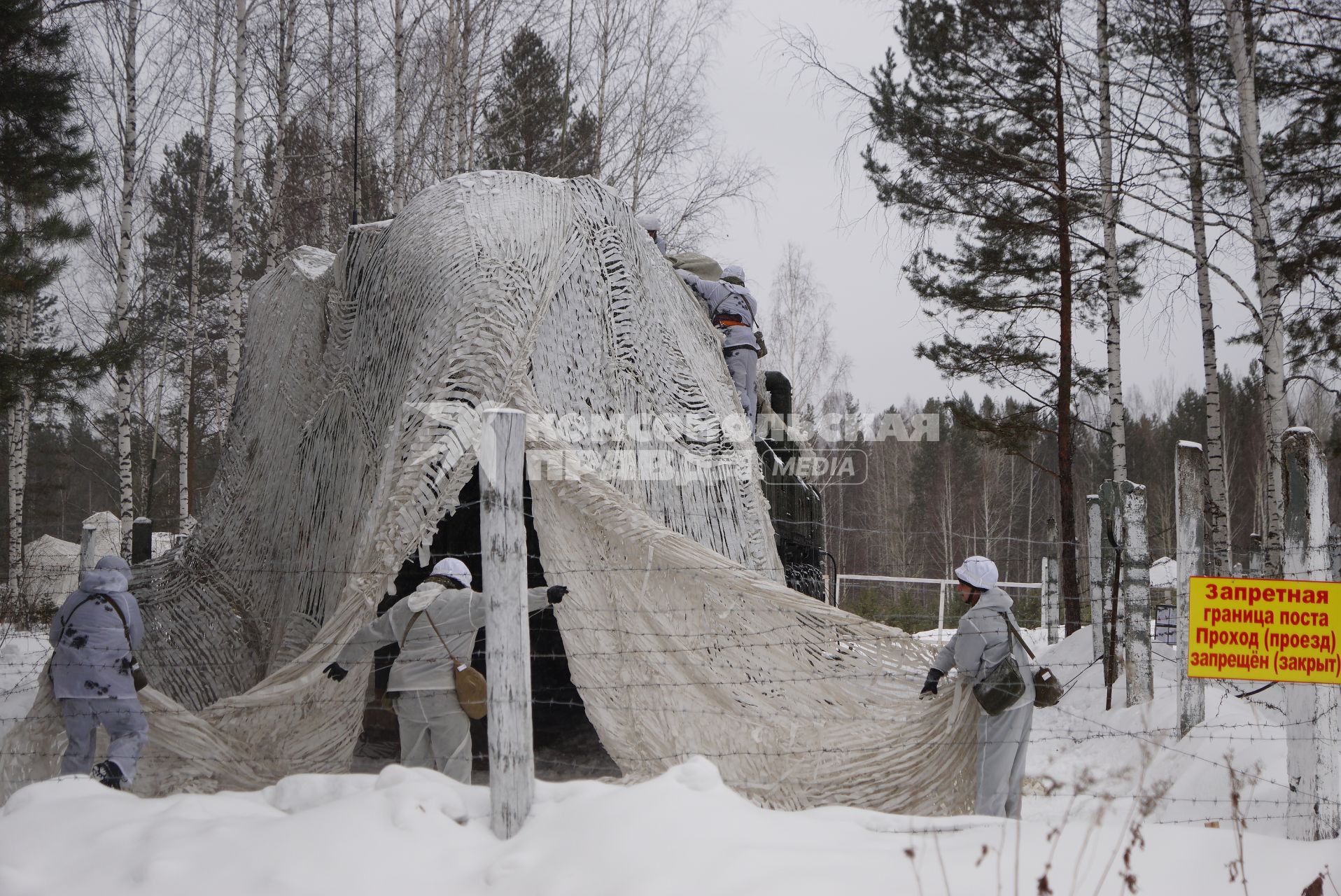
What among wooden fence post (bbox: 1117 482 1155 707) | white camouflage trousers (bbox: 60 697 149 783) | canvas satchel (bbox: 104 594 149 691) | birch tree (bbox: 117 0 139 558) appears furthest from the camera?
birch tree (bbox: 117 0 139 558)

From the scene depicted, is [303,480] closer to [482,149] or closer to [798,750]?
[798,750]

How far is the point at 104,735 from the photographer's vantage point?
4793 mm

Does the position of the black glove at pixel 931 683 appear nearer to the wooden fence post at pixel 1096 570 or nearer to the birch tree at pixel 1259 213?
the wooden fence post at pixel 1096 570

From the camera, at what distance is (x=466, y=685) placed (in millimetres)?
4195

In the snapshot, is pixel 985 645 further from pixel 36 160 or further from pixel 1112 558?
pixel 36 160

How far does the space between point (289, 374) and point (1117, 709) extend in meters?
6.00

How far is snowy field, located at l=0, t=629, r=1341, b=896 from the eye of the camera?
2.71 metres

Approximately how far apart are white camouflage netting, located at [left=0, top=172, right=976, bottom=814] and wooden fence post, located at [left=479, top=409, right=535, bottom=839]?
0.71 metres

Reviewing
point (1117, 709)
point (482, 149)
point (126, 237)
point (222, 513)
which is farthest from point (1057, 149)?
point (126, 237)

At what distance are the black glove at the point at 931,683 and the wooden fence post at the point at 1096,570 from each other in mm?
3812

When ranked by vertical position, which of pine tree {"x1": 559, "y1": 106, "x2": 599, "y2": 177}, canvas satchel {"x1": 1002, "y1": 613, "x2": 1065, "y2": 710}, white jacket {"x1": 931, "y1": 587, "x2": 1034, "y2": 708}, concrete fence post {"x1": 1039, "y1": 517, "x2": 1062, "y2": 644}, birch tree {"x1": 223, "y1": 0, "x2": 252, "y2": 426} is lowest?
concrete fence post {"x1": 1039, "y1": 517, "x2": 1062, "y2": 644}

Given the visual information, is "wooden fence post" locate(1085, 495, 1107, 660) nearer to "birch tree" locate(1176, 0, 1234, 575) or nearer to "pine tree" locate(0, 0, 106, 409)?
"birch tree" locate(1176, 0, 1234, 575)

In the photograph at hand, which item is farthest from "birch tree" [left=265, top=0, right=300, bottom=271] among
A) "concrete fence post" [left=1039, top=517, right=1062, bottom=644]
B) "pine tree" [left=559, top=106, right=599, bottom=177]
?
"concrete fence post" [left=1039, top=517, right=1062, bottom=644]

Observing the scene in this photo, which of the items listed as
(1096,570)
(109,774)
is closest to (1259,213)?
(1096,570)
